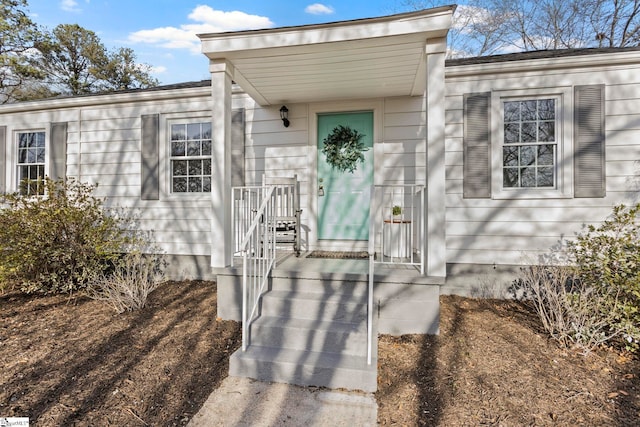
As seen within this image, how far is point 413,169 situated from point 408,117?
71 centimetres

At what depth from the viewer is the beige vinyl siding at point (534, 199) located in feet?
12.3

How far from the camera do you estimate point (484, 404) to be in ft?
6.72

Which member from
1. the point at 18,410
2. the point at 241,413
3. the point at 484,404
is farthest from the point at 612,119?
the point at 18,410

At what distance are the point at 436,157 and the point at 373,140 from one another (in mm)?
1639

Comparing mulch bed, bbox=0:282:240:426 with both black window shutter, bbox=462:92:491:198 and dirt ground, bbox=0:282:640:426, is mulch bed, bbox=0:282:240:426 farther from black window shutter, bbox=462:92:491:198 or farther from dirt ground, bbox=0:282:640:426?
black window shutter, bbox=462:92:491:198

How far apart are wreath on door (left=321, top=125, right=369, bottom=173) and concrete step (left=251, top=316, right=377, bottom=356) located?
2.41m

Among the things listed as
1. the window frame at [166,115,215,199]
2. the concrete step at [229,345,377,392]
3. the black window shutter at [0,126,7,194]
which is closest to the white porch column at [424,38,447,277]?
the concrete step at [229,345,377,392]

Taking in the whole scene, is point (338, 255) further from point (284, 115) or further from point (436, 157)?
point (284, 115)

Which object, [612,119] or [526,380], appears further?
[612,119]

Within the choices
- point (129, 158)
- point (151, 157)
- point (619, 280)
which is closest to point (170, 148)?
point (151, 157)

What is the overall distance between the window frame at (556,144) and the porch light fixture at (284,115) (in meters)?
2.70

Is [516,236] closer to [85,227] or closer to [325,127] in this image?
[325,127]

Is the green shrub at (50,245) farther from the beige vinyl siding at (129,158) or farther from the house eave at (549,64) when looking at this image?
the house eave at (549,64)

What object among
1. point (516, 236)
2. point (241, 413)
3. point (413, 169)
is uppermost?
point (413, 169)
